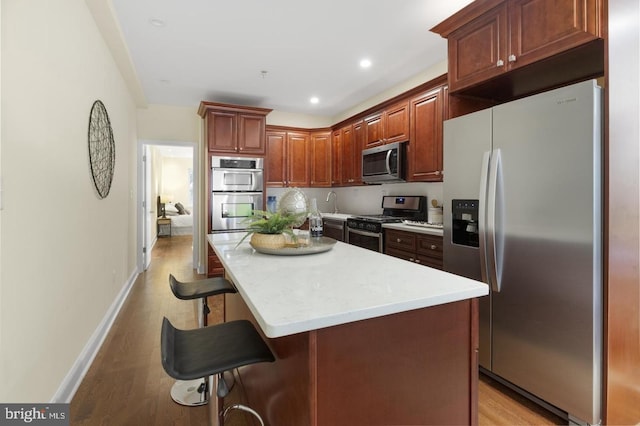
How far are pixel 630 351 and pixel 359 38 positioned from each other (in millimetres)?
3001

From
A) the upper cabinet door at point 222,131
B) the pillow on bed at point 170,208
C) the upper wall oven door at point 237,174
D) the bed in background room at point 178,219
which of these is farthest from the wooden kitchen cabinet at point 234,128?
the pillow on bed at point 170,208

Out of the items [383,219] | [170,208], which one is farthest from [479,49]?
[170,208]

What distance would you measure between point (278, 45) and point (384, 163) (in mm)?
1780

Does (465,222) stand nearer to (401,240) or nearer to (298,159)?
(401,240)

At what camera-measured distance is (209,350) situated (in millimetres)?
1186

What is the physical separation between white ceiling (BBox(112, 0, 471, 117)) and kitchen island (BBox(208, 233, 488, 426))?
2251 mm

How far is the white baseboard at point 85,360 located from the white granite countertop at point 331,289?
127 centimetres

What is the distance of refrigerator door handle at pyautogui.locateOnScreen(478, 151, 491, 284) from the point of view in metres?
2.04

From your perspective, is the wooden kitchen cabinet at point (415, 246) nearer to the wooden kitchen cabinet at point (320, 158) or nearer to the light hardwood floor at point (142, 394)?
the light hardwood floor at point (142, 394)

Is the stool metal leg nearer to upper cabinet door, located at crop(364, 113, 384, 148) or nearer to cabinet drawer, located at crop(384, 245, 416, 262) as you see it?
cabinet drawer, located at crop(384, 245, 416, 262)

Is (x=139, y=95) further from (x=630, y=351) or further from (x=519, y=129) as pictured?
(x=630, y=351)

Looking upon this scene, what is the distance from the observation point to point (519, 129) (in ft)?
6.21

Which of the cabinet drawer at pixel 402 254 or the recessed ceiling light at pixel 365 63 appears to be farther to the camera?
the recessed ceiling light at pixel 365 63

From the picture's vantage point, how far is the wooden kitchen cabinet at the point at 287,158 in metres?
5.35
